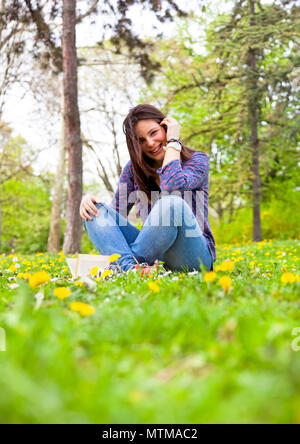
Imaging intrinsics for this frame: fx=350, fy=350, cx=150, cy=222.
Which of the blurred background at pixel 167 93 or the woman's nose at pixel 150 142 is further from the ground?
the blurred background at pixel 167 93

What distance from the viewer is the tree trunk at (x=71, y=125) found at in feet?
25.1

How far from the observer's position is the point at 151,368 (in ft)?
2.63

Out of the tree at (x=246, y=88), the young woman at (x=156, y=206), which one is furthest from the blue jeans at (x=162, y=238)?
the tree at (x=246, y=88)

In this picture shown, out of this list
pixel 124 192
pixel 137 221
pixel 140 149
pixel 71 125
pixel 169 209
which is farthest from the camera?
pixel 137 221

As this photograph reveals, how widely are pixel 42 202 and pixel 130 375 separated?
18.1 meters

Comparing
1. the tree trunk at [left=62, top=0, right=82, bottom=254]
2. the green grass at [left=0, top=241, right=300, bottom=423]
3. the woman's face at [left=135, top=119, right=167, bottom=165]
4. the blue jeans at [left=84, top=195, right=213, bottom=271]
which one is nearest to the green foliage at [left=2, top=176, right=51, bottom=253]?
the tree trunk at [left=62, top=0, right=82, bottom=254]

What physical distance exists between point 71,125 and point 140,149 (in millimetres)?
4841

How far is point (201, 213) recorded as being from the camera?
3195mm

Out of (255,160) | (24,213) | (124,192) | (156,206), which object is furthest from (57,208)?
(156,206)

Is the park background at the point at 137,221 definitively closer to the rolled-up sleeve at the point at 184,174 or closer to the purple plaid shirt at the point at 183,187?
the purple plaid shirt at the point at 183,187

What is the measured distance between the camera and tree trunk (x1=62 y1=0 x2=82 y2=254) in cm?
764

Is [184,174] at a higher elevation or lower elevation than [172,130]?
lower

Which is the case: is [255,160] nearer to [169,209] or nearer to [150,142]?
[150,142]

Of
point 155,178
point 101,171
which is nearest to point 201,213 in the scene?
point 155,178
